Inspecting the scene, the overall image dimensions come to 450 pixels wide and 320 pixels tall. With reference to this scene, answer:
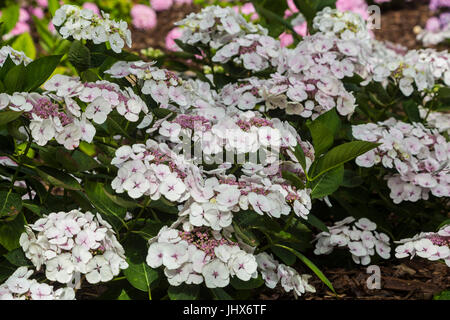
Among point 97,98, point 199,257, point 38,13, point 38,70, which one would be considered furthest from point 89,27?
point 38,13

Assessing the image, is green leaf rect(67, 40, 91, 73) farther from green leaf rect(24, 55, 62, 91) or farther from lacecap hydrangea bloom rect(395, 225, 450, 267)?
lacecap hydrangea bloom rect(395, 225, 450, 267)

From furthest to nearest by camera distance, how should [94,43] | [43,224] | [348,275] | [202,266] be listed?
1. [348,275]
2. [94,43]
3. [43,224]
4. [202,266]

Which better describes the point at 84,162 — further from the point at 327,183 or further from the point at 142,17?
the point at 142,17

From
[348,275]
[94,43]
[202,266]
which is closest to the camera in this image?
[202,266]

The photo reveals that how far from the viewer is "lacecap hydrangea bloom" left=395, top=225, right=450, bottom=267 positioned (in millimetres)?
1896

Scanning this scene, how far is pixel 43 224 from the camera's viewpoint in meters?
1.75

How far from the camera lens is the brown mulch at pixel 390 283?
219cm

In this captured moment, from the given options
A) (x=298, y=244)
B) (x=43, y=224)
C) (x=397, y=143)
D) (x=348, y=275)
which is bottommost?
(x=348, y=275)

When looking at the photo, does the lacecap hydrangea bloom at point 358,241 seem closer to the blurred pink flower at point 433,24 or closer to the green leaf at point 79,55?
the green leaf at point 79,55

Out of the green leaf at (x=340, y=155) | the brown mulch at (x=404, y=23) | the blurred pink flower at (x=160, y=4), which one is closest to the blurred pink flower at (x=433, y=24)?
the brown mulch at (x=404, y=23)
